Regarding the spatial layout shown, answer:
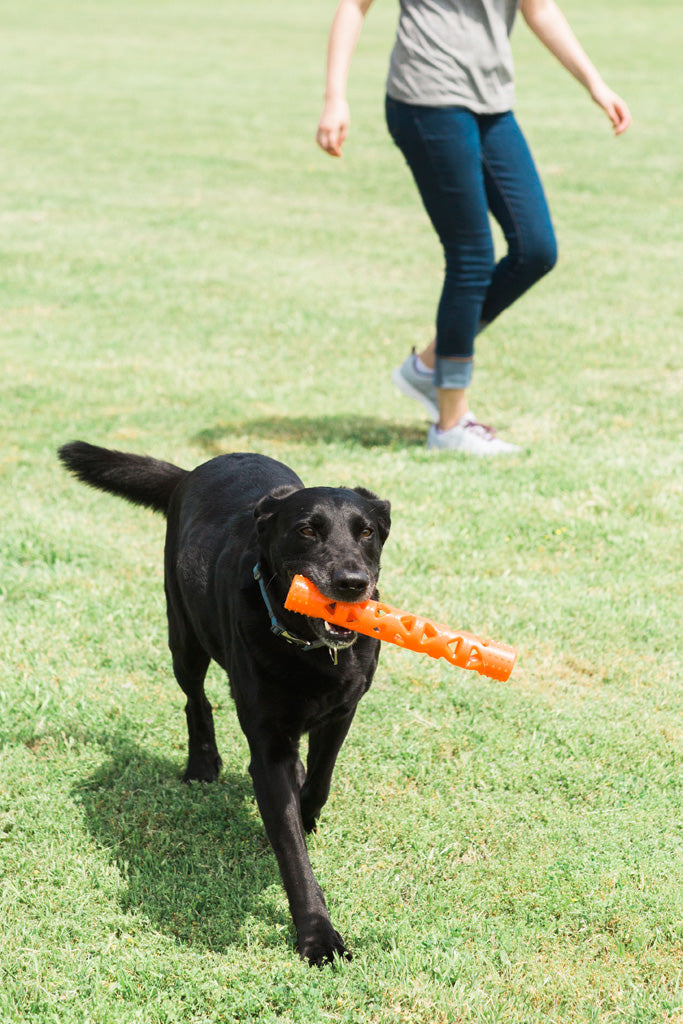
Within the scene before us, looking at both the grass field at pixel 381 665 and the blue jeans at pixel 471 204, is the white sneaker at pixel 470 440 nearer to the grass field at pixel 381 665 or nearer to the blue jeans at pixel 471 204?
the grass field at pixel 381 665

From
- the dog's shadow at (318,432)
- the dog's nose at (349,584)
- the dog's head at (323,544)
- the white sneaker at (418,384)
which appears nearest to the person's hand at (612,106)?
the white sneaker at (418,384)

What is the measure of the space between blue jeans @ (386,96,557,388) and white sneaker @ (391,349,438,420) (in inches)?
17.3

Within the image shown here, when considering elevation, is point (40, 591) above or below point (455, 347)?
below

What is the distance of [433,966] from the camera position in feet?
9.07

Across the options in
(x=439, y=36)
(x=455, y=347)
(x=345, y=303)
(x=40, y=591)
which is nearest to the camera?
(x=40, y=591)

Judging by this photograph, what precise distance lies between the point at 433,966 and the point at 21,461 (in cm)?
408

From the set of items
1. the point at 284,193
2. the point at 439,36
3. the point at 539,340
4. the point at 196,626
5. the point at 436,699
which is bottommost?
the point at 284,193

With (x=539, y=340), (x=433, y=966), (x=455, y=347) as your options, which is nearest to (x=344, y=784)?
(x=433, y=966)

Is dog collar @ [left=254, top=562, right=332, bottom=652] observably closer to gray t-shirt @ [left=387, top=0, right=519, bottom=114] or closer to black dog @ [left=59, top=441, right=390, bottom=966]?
black dog @ [left=59, top=441, right=390, bottom=966]

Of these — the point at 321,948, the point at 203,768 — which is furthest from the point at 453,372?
the point at 321,948

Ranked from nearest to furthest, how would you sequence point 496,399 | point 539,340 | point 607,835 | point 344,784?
point 607,835 < point 344,784 < point 496,399 < point 539,340

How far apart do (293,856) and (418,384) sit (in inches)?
161

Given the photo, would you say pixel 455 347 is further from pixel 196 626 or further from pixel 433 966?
pixel 433 966

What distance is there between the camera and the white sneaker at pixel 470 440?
6191 mm
